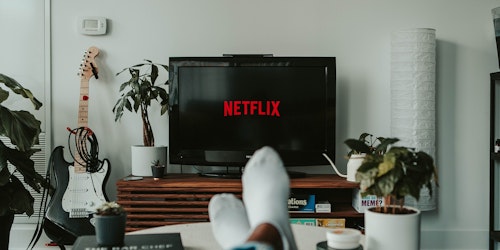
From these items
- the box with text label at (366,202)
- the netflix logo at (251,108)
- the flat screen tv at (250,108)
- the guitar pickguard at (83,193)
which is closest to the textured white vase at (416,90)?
the box with text label at (366,202)

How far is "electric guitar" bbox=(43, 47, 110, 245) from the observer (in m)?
2.81

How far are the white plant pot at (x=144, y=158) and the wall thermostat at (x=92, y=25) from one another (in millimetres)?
705

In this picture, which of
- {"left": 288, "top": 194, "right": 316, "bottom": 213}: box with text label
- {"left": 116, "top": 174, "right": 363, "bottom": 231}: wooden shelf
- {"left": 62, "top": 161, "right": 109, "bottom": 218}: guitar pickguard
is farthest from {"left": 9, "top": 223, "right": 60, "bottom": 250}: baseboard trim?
{"left": 288, "top": 194, "right": 316, "bottom": 213}: box with text label

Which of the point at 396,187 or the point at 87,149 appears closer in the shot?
the point at 396,187

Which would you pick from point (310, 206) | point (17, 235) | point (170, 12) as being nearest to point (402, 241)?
point (310, 206)

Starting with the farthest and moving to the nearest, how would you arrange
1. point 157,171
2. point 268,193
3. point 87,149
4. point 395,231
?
1. point 87,149
2. point 157,171
3. point 395,231
4. point 268,193

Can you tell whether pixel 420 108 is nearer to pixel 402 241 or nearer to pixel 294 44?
pixel 294 44

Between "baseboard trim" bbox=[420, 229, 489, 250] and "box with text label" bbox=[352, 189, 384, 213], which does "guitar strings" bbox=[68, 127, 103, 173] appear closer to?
"box with text label" bbox=[352, 189, 384, 213]

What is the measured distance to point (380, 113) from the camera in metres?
3.12

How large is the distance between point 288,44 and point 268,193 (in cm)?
211

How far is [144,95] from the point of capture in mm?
2838

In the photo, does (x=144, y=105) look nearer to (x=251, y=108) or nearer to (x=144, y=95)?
(x=144, y=95)

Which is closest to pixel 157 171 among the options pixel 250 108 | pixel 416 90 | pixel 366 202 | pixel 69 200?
pixel 69 200

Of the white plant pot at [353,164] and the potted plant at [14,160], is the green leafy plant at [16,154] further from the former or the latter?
the white plant pot at [353,164]
